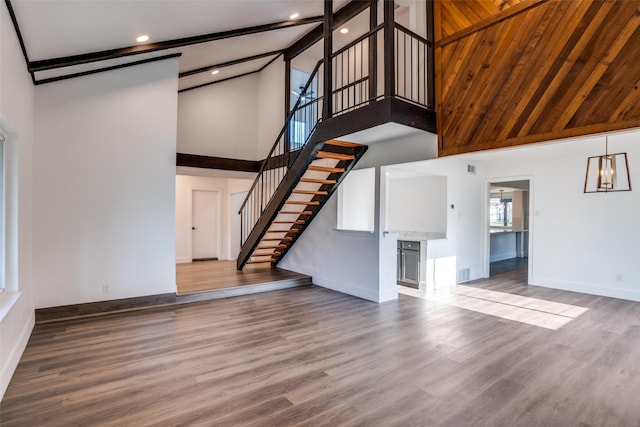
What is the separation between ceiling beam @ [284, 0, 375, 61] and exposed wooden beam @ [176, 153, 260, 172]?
2.60m

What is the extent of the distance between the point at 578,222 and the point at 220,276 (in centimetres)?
664

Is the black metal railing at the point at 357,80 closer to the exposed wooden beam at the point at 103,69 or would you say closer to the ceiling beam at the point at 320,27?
the ceiling beam at the point at 320,27

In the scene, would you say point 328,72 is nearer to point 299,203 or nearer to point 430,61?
point 430,61

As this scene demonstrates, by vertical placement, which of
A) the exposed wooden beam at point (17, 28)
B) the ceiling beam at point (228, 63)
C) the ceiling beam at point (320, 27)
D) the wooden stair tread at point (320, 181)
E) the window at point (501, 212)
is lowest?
the window at point (501, 212)

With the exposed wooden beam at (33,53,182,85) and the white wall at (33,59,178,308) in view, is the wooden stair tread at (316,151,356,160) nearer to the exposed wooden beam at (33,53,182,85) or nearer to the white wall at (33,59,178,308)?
the white wall at (33,59,178,308)

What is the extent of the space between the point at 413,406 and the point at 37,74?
5095mm

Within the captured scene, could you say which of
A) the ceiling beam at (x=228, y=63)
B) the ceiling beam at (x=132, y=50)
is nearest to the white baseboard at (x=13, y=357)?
the ceiling beam at (x=132, y=50)

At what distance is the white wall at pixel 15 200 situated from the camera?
2633mm

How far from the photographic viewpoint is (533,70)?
3.29 metres

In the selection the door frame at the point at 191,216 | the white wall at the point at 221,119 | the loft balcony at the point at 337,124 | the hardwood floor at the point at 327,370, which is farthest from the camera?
the door frame at the point at 191,216

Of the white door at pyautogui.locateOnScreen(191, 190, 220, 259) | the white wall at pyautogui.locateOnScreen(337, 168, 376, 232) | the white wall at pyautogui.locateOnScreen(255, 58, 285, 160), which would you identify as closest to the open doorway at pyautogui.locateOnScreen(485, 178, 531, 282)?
the white wall at pyautogui.locateOnScreen(337, 168, 376, 232)

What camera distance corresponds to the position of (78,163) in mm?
4297

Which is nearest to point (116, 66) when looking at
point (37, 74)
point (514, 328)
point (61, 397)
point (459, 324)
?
point (37, 74)

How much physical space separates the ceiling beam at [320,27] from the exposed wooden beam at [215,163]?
260cm
